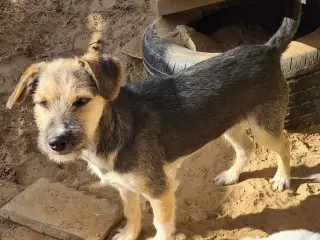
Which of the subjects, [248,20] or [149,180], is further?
[248,20]

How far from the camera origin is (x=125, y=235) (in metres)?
4.36

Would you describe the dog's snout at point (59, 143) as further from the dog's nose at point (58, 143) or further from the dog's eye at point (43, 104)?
the dog's eye at point (43, 104)

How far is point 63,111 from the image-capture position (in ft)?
11.0

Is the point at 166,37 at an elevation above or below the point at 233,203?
above

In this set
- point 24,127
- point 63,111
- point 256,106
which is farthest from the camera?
point 24,127

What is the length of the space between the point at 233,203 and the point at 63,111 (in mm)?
1900

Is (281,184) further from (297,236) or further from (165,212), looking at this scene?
(297,236)

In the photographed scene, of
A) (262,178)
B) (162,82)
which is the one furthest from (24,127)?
(262,178)

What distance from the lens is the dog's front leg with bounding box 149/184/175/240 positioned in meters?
3.94

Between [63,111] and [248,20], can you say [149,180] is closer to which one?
[63,111]

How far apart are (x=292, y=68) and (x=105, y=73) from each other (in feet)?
6.44

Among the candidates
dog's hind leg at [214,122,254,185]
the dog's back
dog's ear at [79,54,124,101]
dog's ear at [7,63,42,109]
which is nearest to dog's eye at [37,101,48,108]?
dog's ear at [7,63,42,109]

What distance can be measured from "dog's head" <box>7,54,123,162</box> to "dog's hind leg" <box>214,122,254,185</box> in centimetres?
151

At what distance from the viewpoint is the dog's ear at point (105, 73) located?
11.1 ft
